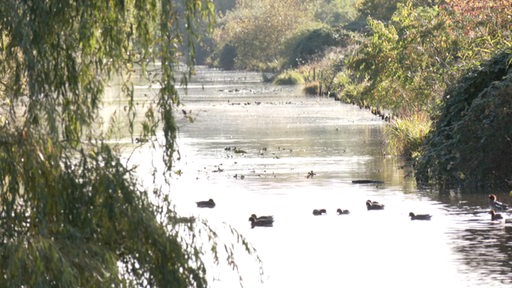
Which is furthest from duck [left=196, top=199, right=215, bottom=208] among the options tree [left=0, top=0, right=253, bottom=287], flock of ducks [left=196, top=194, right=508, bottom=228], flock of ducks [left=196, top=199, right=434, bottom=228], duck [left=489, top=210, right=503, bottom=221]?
tree [left=0, top=0, right=253, bottom=287]

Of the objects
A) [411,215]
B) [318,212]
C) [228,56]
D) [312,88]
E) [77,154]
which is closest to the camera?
[77,154]

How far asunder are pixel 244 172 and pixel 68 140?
71.2ft

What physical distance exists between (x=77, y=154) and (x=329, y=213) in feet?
45.7

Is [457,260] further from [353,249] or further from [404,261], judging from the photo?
[353,249]

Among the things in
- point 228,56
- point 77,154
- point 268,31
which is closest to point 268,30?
point 268,31

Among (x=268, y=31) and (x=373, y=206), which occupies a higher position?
(x=268, y=31)

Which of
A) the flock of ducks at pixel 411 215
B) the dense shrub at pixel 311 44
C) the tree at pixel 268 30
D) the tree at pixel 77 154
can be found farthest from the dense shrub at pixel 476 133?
the tree at pixel 268 30

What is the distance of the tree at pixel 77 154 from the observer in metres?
11.3

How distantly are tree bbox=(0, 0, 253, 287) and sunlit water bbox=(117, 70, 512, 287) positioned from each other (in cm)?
151

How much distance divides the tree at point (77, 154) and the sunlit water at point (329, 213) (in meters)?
1.51

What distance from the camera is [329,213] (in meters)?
26.3

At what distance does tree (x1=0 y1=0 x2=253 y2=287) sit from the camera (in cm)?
1134

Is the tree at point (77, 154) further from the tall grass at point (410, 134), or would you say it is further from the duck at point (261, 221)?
the tall grass at point (410, 134)

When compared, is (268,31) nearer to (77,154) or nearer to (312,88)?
(312,88)
